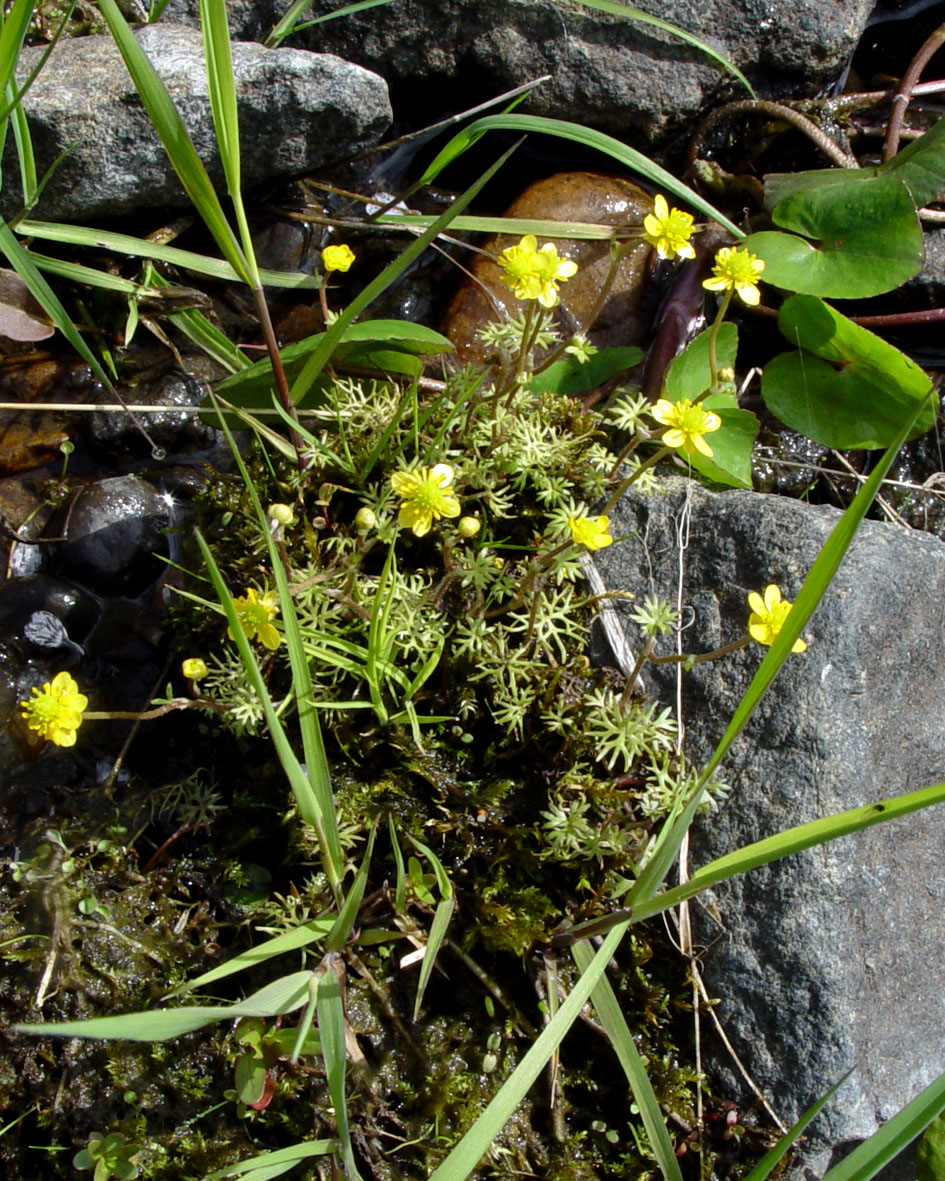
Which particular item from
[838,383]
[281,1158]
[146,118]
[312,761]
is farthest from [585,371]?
[281,1158]

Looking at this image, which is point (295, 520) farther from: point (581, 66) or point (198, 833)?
point (581, 66)

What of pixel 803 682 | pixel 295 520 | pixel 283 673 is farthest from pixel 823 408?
pixel 283 673

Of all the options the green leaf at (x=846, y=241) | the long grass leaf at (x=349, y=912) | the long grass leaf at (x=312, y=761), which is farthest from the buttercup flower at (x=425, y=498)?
the green leaf at (x=846, y=241)

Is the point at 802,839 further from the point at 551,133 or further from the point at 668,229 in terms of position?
the point at 551,133

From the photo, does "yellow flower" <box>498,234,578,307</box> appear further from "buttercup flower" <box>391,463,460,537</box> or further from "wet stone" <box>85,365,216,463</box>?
"wet stone" <box>85,365,216,463</box>

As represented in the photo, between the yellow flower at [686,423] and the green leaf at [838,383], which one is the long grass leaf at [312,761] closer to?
the yellow flower at [686,423]

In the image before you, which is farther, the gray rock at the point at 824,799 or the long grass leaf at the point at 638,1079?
the gray rock at the point at 824,799
